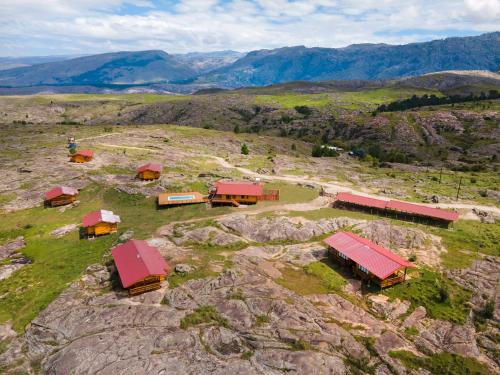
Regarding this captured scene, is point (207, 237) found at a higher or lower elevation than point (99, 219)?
lower

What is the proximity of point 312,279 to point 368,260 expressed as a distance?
8368 mm

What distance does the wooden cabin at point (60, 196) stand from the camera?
74.3 metres

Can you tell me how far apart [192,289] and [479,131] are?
197 meters

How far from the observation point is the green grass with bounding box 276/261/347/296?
46.3m

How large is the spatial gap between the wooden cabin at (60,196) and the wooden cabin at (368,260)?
5695 centimetres

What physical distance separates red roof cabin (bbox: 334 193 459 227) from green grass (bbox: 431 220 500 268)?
8.38 ft

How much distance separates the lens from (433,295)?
45.3 metres

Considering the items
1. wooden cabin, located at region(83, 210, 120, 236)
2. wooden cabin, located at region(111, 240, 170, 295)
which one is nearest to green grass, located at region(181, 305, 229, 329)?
wooden cabin, located at region(111, 240, 170, 295)

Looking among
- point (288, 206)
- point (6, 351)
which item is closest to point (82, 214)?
point (6, 351)

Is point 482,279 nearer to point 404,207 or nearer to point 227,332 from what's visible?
point 404,207

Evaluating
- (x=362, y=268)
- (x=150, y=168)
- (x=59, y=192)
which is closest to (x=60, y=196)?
(x=59, y=192)

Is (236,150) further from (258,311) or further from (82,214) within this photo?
(258,311)

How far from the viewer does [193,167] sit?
104062 millimetres

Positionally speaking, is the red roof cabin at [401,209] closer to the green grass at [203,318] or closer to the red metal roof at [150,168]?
the green grass at [203,318]
